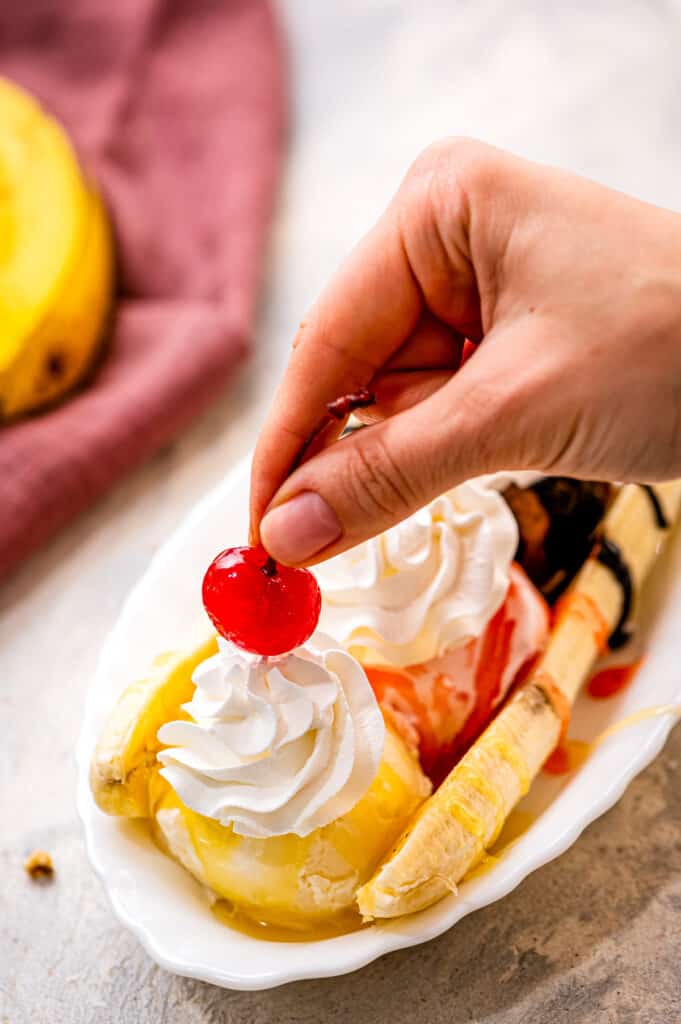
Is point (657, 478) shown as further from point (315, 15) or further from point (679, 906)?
point (315, 15)

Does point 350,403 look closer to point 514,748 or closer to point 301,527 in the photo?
point 301,527

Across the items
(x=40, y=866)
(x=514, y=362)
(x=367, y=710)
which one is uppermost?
(x=514, y=362)

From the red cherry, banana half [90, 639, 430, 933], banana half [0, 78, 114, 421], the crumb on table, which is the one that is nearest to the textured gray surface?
the crumb on table

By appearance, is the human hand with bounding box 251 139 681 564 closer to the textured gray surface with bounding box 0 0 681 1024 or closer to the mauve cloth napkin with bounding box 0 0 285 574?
the textured gray surface with bounding box 0 0 681 1024

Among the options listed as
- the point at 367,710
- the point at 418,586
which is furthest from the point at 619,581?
the point at 367,710

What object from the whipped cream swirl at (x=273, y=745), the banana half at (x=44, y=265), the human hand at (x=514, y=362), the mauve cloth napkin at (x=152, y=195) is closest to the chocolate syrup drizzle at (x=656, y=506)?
the human hand at (x=514, y=362)
